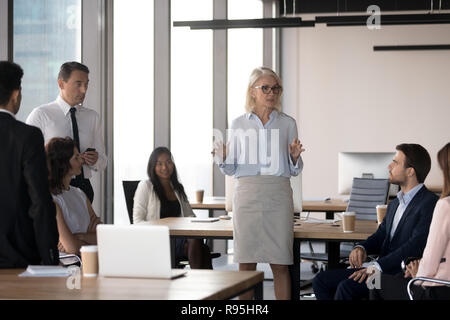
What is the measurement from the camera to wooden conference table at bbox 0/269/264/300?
7.50 feet

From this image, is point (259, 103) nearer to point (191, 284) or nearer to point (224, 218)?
point (224, 218)

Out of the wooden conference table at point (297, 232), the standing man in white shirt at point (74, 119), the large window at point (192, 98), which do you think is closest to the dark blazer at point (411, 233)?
the wooden conference table at point (297, 232)

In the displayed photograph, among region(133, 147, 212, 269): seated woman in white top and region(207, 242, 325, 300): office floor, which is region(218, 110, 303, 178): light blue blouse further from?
region(207, 242, 325, 300): office floor

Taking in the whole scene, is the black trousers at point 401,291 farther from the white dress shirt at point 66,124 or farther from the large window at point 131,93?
the large window at point 131,93

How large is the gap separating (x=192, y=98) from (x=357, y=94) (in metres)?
3.60

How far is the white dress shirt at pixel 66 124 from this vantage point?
15.4 feet

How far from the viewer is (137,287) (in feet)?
7.95

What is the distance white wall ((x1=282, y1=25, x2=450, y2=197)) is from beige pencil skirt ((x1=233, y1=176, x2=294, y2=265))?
6.92 m

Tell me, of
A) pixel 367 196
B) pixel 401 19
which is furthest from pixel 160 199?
pixel 401 19

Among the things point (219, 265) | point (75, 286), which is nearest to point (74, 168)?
point (75, 286)

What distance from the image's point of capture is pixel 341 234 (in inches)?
170

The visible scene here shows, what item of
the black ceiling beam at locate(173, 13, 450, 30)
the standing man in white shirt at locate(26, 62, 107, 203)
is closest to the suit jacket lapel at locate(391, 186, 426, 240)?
the standing man in white shirt at locate(26, 62, 107, 203)

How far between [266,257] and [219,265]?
14.6 feet

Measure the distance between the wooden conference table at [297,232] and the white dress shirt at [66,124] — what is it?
69cm
